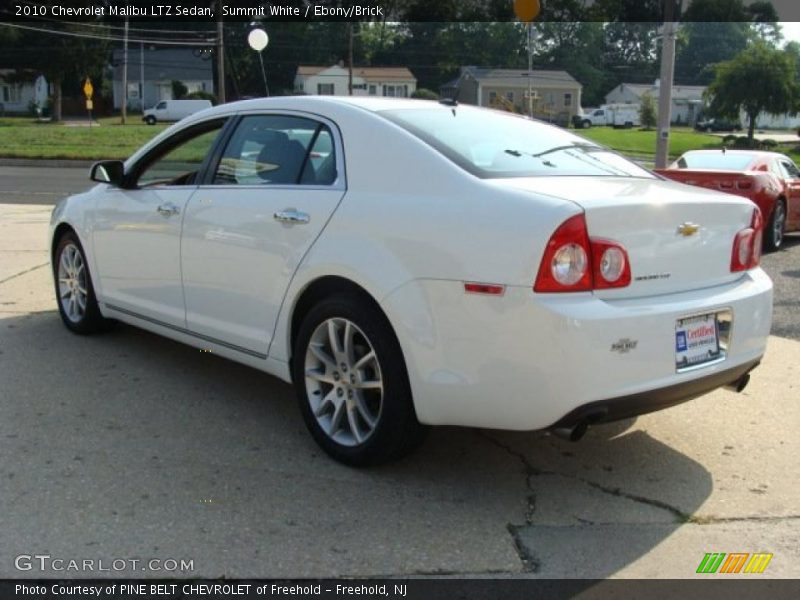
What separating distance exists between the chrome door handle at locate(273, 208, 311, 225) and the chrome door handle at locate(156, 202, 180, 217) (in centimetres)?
96

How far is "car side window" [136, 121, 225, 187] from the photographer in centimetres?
486

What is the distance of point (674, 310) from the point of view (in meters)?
3.34

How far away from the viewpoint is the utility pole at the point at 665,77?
15156 mm

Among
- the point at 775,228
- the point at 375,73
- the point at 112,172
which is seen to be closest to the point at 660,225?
the point at 112,172

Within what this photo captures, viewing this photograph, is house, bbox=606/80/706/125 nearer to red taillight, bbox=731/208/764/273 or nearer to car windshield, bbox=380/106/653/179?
car windshield, bbox=380/106/653/179

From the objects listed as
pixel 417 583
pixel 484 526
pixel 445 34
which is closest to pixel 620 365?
pixel 484 526

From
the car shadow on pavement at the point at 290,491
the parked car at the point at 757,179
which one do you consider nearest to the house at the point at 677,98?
the parked car at the point at 757,179

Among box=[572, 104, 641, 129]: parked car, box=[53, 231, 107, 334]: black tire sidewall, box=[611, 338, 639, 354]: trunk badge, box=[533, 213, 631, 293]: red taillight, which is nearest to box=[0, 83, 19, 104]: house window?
box=[572, 104, 641, 129]: parked car

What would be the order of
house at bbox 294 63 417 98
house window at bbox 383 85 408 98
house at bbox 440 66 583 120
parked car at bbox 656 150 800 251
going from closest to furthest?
1. parked car at bbox 656 150 800 251
2. house at bbox 440 66 583 120
3. house at bbox 294 63 417 98
4. house window at bbox 383 85 408 98

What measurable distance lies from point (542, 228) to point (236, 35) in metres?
65.7

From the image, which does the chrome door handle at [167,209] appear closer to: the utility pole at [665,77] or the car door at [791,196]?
the car door at [791,196]

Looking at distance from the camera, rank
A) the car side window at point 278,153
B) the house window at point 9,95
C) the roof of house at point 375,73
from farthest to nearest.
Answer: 1. the house window at point 9,95
2. the roof of house at point 375,73
3. the car side window at point 278,153

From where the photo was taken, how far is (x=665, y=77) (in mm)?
15680

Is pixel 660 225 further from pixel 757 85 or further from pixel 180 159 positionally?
pixel 757 85
